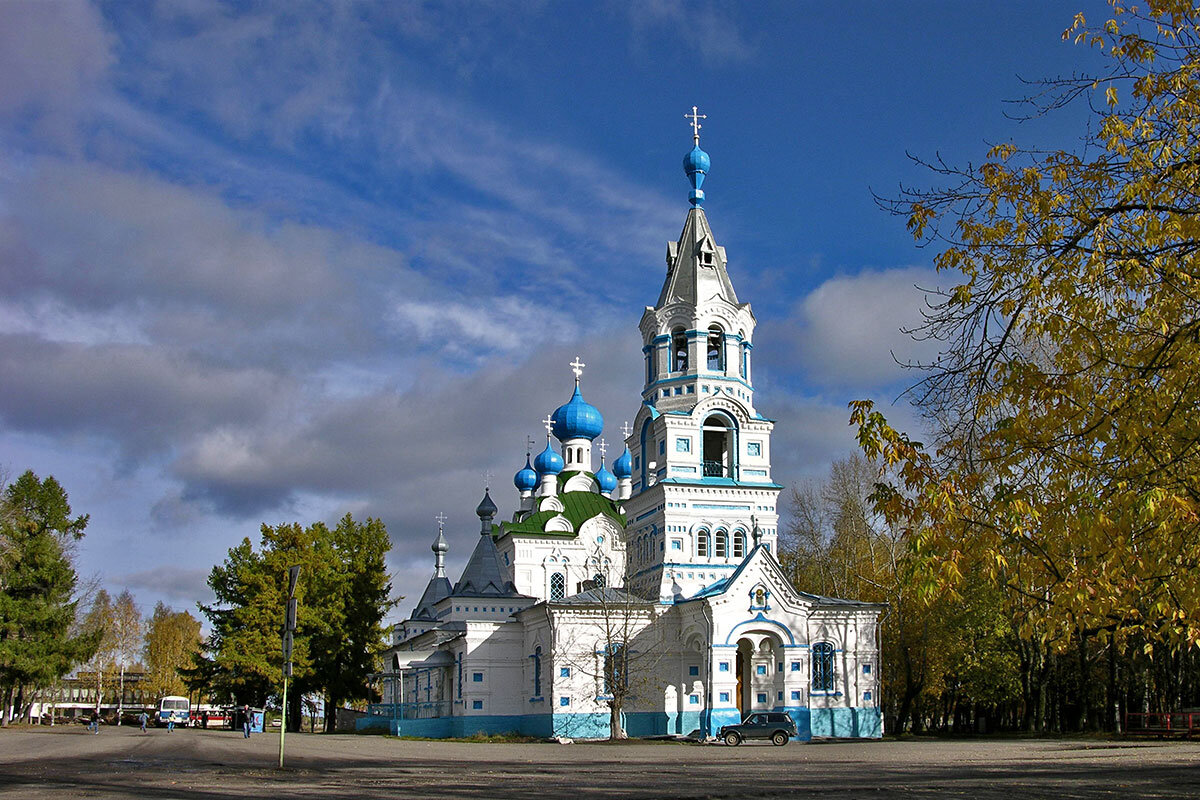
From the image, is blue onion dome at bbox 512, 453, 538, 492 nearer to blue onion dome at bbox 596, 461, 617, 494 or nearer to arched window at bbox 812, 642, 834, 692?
blue onion dome at bbox 596, 461, 617, 494

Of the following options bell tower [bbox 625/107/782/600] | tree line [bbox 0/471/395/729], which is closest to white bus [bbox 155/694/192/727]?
tree line [bbox 0/471/395/729]

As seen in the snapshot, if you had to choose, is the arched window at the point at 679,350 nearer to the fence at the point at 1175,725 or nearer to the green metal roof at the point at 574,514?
the green metal roof at the point at 574,514

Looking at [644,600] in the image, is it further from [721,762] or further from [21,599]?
[21,599]

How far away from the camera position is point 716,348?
151 feet

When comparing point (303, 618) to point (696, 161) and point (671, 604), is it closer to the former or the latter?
point (671, 604)

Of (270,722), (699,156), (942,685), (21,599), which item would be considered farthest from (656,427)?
(270,722)

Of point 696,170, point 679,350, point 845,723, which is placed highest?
point 696,170

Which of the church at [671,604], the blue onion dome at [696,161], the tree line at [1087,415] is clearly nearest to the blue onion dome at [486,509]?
the church at [671,604]

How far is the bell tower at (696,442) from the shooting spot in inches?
1703

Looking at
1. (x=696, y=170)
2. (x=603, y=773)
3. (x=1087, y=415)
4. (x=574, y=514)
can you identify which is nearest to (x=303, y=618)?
(x=574, y=514)

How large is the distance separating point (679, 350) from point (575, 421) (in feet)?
40.6

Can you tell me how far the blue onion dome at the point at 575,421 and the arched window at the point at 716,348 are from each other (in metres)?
13.0

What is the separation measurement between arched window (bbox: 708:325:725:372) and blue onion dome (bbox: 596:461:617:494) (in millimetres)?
16380

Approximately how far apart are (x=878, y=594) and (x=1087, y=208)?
4227 centimetres
